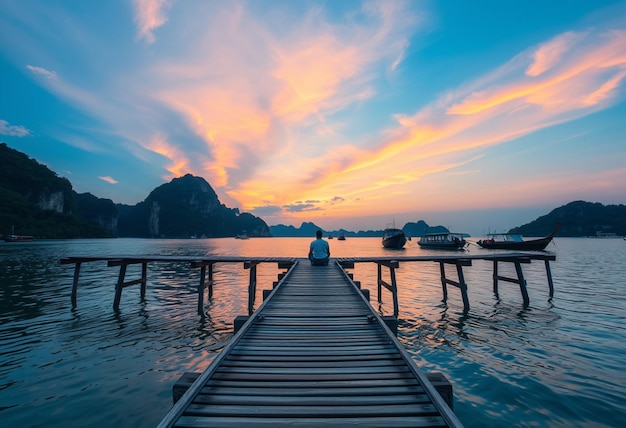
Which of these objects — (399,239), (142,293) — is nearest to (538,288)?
(142,293)

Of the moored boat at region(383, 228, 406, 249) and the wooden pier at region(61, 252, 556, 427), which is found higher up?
the moored boat at region(383, 228, 406, 249)

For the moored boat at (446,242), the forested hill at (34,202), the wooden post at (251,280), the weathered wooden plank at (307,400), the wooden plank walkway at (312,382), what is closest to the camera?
the wooden plank walkway at (312,382)

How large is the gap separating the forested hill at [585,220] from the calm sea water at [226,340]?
626 feet

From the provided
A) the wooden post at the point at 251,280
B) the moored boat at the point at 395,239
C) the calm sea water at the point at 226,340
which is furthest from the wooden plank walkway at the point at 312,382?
the moored boat at the point at 395,239

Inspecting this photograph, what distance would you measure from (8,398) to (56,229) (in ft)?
449

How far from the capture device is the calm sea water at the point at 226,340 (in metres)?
6.06

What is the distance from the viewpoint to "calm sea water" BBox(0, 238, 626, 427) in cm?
606

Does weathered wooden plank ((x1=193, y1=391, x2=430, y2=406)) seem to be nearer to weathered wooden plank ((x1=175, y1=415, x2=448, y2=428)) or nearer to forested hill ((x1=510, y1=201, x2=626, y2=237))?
weathered wooden plank ((x1=175, y1=415, x2=448, y2=428))

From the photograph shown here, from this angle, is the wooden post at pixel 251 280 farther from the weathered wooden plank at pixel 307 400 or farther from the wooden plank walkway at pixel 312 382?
the weathered wooden plank at pixel 307 400

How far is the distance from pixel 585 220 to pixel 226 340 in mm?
216375

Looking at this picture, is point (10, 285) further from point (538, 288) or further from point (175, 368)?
point (538, 288)

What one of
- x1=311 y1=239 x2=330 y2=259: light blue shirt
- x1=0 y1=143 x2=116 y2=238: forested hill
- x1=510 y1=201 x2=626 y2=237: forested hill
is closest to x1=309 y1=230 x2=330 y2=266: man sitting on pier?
x1=311 y1=239 x2=330 y2=259: light blue shirt

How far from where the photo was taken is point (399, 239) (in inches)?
2675

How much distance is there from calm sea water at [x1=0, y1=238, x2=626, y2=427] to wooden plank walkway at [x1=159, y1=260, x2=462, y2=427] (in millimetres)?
3139
